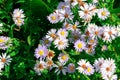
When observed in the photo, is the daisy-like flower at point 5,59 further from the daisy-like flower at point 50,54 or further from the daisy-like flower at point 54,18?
the daisy-like flower at point 54,18

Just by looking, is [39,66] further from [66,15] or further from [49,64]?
[66,15]

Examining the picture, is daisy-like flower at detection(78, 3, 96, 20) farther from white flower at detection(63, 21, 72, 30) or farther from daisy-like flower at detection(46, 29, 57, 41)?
daisy-like flower at detection(46, 29, 57, 41)

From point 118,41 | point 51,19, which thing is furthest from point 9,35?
point 118,41

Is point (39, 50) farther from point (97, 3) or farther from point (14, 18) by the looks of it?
point (97, 3)

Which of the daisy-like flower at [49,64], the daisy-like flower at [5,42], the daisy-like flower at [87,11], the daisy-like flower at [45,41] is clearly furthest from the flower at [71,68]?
the daisy-like flower at [5,42]

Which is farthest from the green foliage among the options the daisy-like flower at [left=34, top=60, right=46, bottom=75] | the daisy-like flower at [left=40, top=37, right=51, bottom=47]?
the daisy-like flower at [left=40, top=37, right=51, bottom=47]

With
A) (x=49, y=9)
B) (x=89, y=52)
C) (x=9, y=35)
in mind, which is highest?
(x=49, y=9)

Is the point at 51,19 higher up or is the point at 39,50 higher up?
the point at 51,19

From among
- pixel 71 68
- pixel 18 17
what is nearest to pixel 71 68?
pixel 71 68
